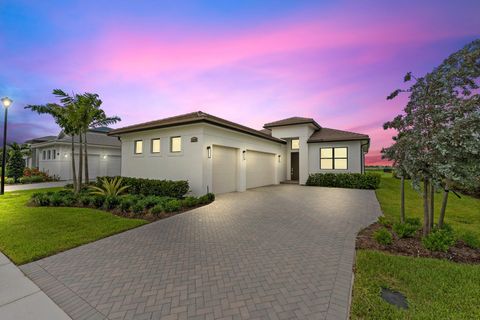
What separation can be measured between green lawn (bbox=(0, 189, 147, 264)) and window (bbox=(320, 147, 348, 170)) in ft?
50.3

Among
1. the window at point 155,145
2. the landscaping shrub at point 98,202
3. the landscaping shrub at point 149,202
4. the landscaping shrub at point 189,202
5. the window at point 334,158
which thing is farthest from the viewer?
the window at point 334,158

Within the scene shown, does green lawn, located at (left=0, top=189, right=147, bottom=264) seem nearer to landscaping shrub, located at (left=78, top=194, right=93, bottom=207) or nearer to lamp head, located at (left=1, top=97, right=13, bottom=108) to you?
landscaping shrub, located at (left=78, top=194, right=93, bottom=207)

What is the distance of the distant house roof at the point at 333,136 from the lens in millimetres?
16038

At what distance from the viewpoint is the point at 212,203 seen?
375 inches

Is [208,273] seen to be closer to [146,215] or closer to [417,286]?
[417,286]

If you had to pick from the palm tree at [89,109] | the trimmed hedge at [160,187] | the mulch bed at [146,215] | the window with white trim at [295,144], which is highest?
the palm tree at [89,109]

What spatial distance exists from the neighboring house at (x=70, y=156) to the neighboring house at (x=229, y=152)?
31.6 ft

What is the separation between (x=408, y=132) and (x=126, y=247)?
23.8ft

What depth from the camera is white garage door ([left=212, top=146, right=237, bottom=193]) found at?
12.0 metres

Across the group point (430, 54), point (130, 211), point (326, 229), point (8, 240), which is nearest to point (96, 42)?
point (130, 211)

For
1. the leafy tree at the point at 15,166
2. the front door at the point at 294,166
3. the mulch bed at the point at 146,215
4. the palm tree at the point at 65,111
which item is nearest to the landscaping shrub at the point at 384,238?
the mulch bed at the point at 146,215

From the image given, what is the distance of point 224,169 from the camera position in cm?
1262

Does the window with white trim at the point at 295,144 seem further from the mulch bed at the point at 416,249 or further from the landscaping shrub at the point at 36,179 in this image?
the landscaping shrub at the point at 36,179

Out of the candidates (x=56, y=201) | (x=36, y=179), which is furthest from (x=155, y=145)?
(x=36, y=179)
